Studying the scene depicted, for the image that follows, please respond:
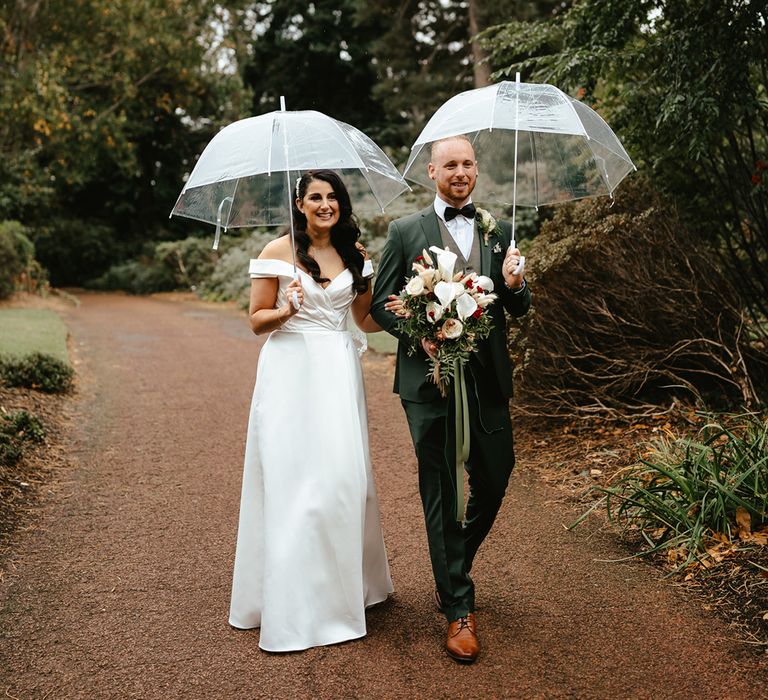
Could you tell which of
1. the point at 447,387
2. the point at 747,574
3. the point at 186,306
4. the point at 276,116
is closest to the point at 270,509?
the point at 447,387

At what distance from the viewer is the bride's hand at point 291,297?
3.56 metres

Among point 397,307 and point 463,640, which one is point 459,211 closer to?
point 397,307

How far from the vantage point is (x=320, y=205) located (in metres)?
3.75

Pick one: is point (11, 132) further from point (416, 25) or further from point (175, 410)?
point (175, 410)

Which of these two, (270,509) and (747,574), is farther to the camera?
(747,574)

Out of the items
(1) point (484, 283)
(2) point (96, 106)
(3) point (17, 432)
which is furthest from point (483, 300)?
(2) point (96, 106)

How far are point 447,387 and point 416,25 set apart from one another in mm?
20809

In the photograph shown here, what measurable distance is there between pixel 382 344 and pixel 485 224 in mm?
9019

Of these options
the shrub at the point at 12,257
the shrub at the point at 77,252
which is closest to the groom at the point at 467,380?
the shrub at the point at 12,257

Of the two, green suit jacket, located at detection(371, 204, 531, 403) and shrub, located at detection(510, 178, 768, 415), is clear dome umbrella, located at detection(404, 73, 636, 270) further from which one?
shrub, located at detection(510, 178, 768, 415)

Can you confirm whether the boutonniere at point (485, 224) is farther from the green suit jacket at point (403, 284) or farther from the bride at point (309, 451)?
the bride at point (309, 451)

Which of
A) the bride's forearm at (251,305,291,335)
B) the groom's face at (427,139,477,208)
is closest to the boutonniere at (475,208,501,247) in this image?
the groom's face at (427,139,477,208)

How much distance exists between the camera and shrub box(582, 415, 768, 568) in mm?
4406

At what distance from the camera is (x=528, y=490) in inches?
229
